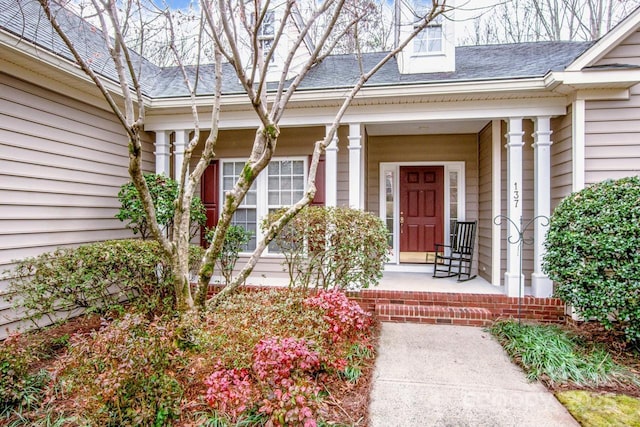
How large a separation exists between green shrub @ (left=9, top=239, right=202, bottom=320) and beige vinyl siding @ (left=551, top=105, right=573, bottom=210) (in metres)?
4.90

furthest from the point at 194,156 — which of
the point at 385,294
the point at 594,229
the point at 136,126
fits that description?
the point at 594,229

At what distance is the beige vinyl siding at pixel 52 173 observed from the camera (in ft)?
12.1


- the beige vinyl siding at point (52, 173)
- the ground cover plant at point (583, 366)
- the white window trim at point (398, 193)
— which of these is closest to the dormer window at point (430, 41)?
the white window trim at point (398, 193)

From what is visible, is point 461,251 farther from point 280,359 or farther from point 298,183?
point 280,359

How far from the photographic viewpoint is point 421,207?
6.88 meters

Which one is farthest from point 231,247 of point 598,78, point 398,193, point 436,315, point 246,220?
point 598,78

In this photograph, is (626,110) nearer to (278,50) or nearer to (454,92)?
(454,92)

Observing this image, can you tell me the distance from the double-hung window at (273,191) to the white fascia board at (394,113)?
853 millimetres

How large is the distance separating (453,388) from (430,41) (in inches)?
193

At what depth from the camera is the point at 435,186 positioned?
267 inches

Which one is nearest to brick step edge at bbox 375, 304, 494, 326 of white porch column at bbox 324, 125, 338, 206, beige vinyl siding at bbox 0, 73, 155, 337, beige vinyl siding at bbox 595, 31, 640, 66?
white porch column at bbox 324, 125, 338, 206

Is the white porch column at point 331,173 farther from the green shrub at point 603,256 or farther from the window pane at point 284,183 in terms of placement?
the green shrub at point 603,256

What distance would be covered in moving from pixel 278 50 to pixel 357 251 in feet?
12.8

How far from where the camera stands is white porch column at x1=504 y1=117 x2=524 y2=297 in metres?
4.55
